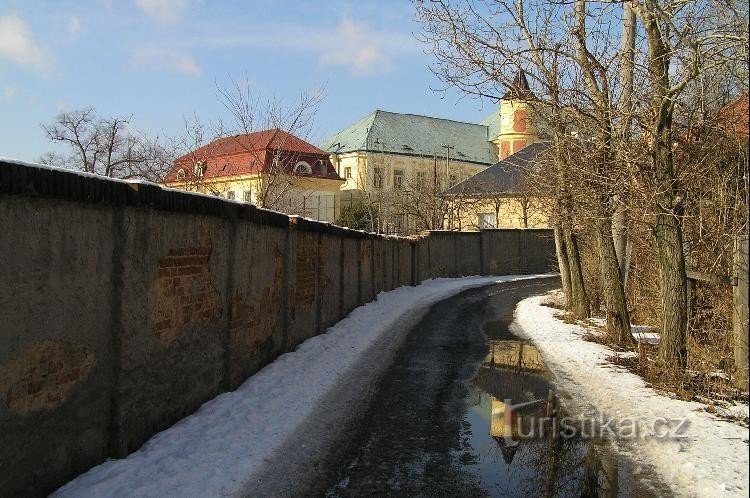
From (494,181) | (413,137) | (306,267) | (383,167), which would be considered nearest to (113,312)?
(306,267)

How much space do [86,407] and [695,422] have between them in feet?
17.5

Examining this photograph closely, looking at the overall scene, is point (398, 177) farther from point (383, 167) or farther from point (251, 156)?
point (251, 156)

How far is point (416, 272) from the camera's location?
81.6ft

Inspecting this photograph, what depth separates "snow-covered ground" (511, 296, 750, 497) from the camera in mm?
4645

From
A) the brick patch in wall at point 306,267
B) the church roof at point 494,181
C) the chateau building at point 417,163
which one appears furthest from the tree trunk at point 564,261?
the church roof at point 494,181

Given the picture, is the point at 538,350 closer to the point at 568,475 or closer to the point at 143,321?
the point at 568,475

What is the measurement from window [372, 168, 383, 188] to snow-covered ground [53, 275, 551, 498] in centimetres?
4790

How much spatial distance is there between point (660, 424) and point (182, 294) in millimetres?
4639

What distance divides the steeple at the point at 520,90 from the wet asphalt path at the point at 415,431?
4468 millimetres

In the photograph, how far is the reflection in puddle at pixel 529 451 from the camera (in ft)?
14.9

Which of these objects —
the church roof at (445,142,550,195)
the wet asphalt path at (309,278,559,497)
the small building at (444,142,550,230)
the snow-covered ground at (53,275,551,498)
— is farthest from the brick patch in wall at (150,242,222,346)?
the church roof at (445,142,550,195)

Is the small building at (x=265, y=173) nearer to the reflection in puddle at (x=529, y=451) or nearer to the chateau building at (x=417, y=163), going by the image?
the chateau building at (x=417, y=163)

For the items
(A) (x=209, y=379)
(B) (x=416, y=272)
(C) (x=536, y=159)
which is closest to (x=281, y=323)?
(A) (x=209, y=379)

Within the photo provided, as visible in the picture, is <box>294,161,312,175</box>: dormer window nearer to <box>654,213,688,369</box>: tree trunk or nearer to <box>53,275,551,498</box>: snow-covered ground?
<box>53,275,551,498</box>: snow-covered ground
